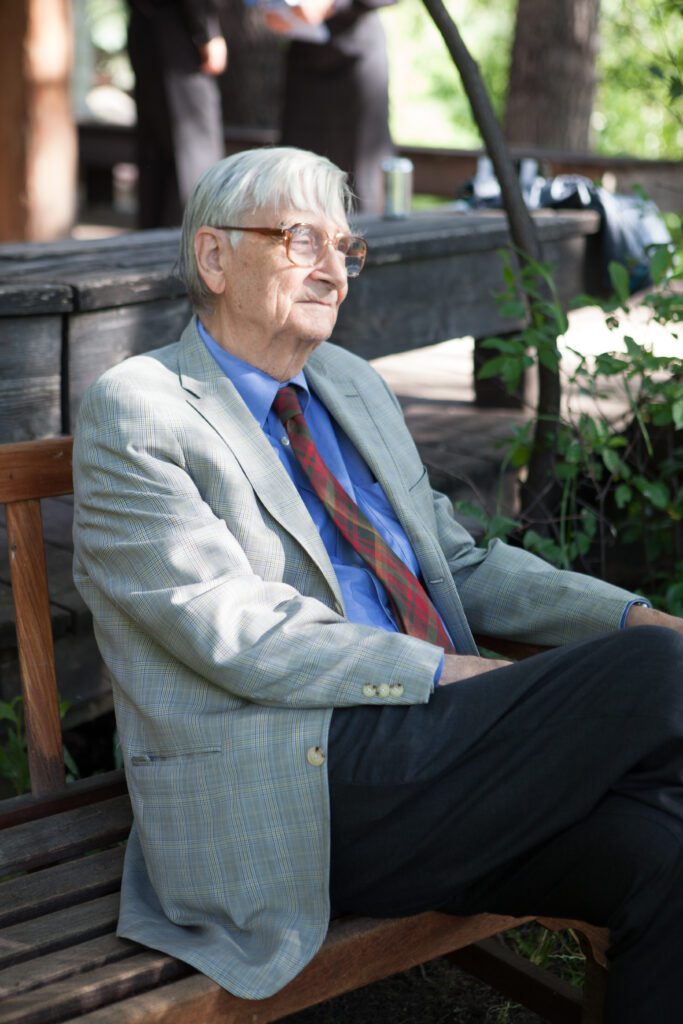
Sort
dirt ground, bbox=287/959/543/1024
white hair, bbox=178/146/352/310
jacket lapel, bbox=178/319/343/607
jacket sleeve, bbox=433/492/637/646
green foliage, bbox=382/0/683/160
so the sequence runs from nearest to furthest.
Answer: jacket lapel, bbox=178/319/343/607, white hair, bbox=178/146/352/310, jacket sleeve, bbox=433/492/637/646, dirt ground, bbox=287/959/543/1024, green foliage, bbox=382/0/683/160

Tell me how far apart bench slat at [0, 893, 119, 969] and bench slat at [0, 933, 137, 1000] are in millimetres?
17

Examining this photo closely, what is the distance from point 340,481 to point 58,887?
86 cm

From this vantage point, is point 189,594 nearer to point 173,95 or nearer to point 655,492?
point 655,492

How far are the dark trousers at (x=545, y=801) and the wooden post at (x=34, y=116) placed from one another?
5.56 m

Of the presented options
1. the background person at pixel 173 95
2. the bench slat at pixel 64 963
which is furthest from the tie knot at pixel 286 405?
the background person at pixel 173 95

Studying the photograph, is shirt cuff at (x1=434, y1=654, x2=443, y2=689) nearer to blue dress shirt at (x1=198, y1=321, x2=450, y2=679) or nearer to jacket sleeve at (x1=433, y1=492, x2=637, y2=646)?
blue dress shirt at (x1=198, y1=321, x2=450, y2=679)

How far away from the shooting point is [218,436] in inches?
87.0

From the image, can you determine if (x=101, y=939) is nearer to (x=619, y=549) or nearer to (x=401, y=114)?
(x=619, y=549)

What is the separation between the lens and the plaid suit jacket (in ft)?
6.40

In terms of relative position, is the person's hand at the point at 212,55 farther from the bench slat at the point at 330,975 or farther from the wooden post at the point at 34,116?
the bench slat at the point at 330,975

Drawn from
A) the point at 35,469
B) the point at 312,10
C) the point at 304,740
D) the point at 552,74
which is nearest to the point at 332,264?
the point at 35,469

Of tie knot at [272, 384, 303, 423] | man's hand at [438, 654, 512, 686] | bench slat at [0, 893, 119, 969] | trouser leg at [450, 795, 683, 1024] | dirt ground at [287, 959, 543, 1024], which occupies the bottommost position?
dirt ground at [287, 959, 543, 1024]

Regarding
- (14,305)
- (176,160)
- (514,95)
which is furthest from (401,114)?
(14,305)

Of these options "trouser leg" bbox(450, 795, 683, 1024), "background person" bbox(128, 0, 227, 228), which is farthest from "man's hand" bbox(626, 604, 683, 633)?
"background person" bbox(128, 0, 227, 228)
